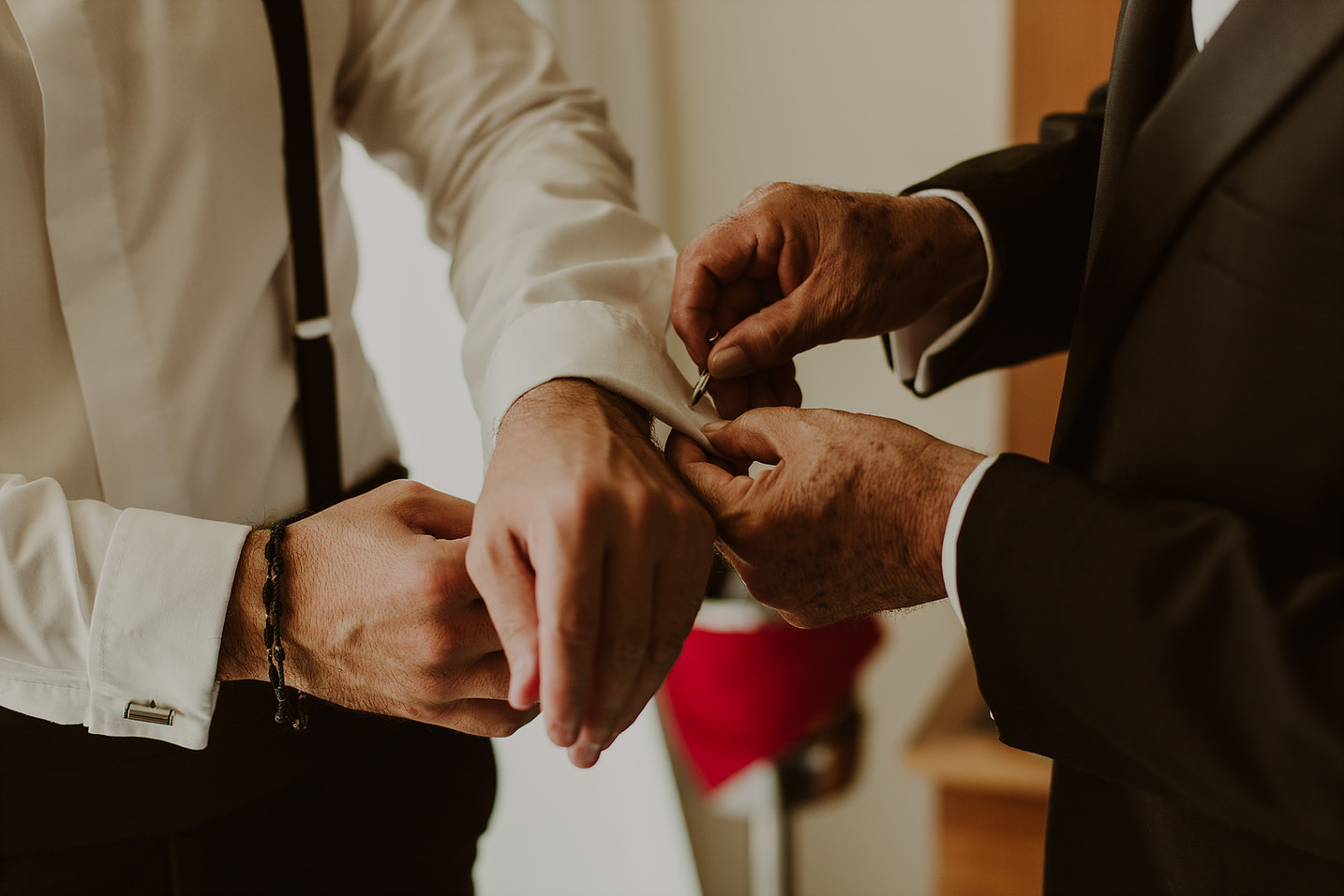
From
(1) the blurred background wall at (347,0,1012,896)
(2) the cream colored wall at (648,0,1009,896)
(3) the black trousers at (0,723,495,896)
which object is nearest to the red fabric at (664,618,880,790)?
(1) the blurred background wall at (347,0,1012,896)

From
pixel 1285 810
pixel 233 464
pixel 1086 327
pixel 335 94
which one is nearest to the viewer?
pixel 1285 810

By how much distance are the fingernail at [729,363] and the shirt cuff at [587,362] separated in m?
0.03

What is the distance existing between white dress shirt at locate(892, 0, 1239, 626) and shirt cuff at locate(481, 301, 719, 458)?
20cm

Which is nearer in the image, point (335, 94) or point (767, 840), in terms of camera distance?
point (335, 94)

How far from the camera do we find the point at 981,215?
84 centimetres

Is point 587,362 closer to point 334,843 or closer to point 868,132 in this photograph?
point 334,843

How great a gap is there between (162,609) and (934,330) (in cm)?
69

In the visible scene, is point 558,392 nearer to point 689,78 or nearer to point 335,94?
point 335,94

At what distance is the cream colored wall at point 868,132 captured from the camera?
1.80 m

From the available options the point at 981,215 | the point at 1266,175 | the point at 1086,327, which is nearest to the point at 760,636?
the point at 981,215

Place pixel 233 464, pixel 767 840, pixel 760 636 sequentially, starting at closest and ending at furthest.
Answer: pixel 233 464 < pixel 760 636 < pixel 767 840

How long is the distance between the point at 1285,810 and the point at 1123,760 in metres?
0.08

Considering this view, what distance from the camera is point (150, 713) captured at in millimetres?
648

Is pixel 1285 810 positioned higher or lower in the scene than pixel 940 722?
higher
